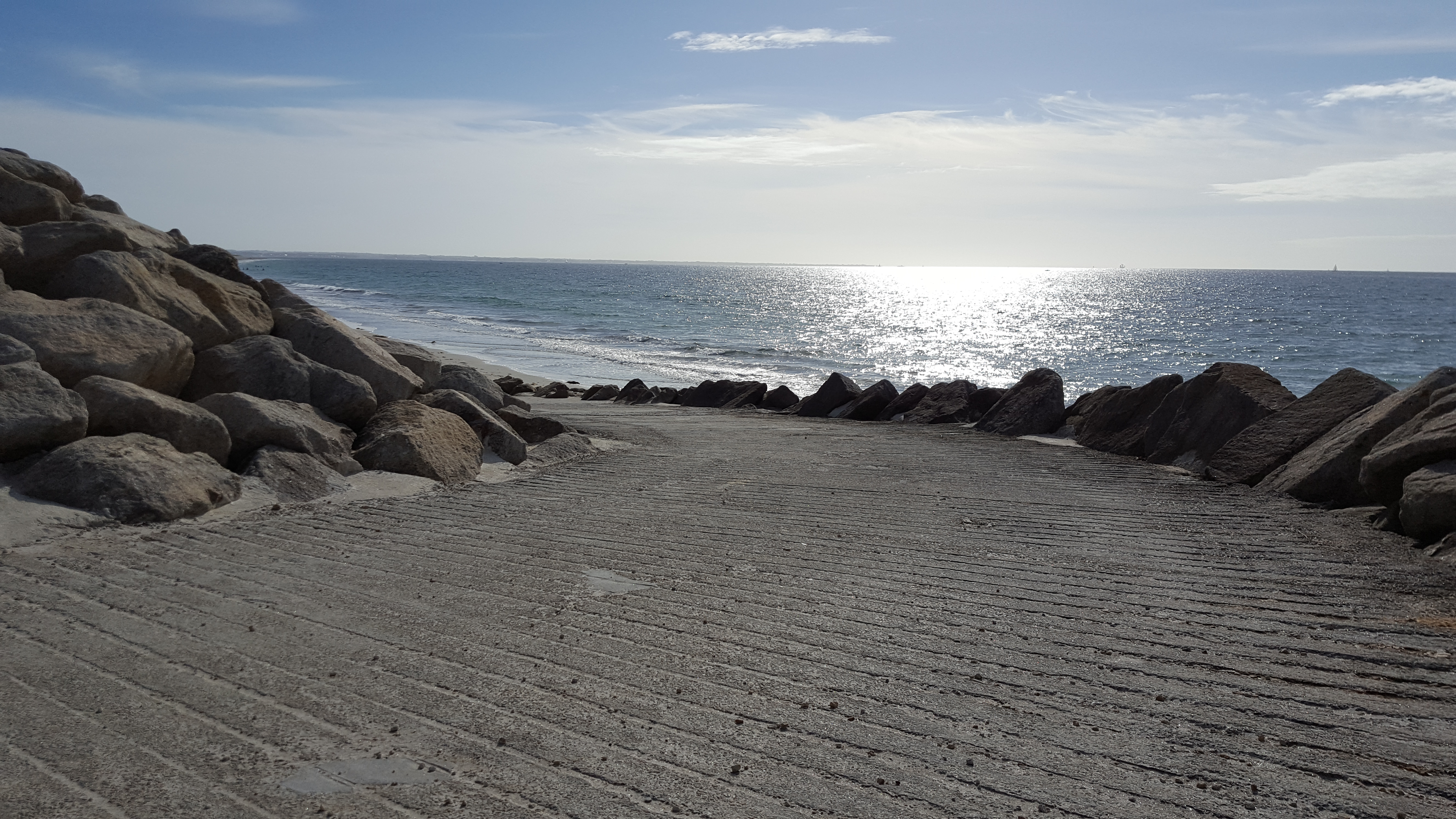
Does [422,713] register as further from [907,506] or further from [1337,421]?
[1337,421]

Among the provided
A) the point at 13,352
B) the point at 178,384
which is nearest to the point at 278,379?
the point at 178,384

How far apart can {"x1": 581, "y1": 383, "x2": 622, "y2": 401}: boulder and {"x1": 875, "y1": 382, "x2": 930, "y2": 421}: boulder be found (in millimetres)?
6969

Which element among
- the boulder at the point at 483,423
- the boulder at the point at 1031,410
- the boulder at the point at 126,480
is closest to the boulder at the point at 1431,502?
the boulder at the point at 1031,410

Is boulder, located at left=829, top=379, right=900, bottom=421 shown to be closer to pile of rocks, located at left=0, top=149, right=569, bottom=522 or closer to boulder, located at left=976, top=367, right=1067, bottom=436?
boulder, located at left=976, top=367, right=1067, bottom=436

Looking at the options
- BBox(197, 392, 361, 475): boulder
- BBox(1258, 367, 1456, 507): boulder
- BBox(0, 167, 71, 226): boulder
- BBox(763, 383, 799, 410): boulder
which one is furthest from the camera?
BBox(763, 383, 799, 410): boulder

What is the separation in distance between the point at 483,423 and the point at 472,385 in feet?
5.41

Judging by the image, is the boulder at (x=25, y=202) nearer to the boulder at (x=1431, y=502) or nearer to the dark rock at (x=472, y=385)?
the dark rock at (x=472, y=385)

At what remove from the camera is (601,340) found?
4488cm

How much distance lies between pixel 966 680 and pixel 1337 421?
23.4 feet

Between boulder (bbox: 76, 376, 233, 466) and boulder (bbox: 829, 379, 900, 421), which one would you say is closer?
boulder (bbox: 76, 376, 233, 466)

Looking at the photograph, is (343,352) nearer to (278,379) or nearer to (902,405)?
(278,379)

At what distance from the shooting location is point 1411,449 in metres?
7.43

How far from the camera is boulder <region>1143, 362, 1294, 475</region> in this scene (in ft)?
35.3

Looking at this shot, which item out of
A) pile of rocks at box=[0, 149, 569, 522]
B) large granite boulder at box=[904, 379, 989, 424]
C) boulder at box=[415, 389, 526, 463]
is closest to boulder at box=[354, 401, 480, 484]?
pile of rocks at box=[0, 149, 569, 522]
